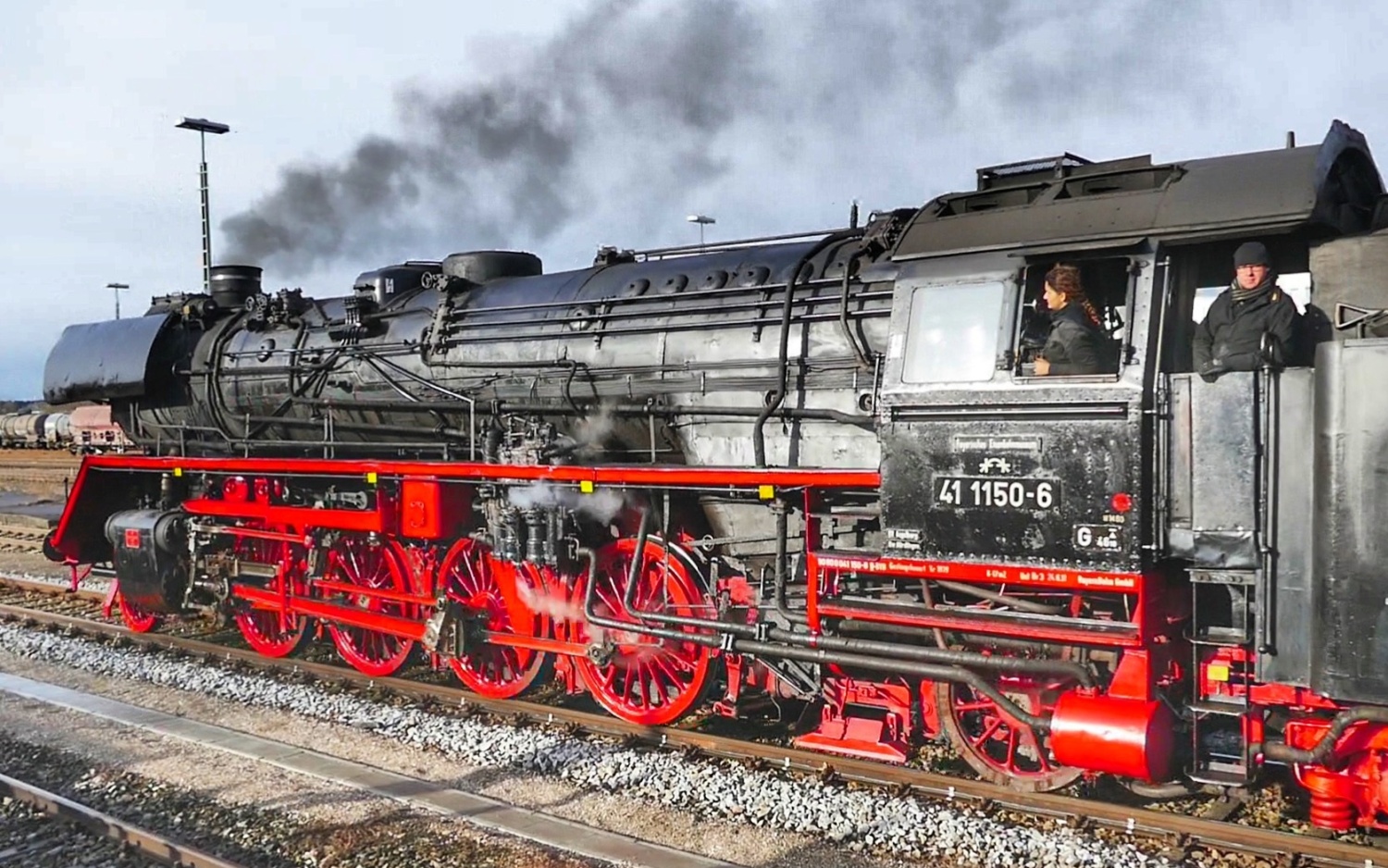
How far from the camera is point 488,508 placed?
914 cm

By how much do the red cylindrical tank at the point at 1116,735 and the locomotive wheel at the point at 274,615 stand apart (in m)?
7.64

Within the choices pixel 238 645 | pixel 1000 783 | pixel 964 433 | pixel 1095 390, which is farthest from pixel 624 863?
pixel 238 645

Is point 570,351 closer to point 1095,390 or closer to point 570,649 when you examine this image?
point 570,649

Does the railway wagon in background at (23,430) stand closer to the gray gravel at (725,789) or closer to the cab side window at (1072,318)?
the gray gravel at (725,789)

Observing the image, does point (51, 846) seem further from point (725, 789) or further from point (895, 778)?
point (895, 778)

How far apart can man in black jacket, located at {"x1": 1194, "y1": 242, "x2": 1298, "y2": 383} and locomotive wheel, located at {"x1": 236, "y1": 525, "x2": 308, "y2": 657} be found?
28.1ft

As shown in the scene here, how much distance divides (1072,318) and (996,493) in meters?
1.01

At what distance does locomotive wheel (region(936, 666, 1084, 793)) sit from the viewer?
6375 millimetres

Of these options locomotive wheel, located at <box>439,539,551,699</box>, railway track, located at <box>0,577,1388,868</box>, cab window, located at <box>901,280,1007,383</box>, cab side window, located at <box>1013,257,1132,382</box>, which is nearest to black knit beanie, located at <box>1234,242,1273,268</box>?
cab side window, located at <box>1013,257,1132,382</box>

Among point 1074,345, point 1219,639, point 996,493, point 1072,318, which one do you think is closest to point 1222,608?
point 1219,639

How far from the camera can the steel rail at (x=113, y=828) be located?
5.93m

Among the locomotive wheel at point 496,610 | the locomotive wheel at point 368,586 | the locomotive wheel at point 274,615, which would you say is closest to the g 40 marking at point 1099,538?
the locomotive wheel at point 496,610

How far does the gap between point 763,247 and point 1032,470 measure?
3405mm

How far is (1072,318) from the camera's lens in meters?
5.98
